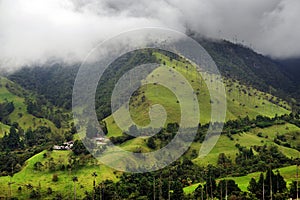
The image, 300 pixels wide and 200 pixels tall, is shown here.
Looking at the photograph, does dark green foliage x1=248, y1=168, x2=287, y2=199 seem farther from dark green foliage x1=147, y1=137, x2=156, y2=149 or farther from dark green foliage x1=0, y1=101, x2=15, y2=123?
dark green foliage x1=0, y1=101, x2=15, y2=123

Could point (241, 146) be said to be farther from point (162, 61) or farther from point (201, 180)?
point (162, 61)


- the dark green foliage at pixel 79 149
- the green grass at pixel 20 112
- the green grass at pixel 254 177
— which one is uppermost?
the green grass at pixel 20 112

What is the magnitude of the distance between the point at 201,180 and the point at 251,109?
7331cm

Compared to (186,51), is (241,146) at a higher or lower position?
lower

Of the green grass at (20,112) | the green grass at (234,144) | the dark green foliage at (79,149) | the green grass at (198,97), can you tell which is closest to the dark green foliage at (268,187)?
the green grass at (234,144)

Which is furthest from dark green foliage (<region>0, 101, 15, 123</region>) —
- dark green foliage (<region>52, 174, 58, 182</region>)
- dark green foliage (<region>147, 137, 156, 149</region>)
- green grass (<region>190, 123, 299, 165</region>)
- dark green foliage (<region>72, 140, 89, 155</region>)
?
green grass (<region>190, 123, 299, 165</region>)

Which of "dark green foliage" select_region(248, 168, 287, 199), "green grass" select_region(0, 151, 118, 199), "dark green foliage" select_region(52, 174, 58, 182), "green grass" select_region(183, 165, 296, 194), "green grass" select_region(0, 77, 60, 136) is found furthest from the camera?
"green grass" select_region(0, 77, 60, 136)

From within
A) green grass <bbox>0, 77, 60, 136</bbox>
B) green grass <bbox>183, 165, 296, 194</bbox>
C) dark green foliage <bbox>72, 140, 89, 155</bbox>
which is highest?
green grass <bbox>0, 77, 60, 136</bbox>

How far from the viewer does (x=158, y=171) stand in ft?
282

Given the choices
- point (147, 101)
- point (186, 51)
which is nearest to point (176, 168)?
point (147, 101)

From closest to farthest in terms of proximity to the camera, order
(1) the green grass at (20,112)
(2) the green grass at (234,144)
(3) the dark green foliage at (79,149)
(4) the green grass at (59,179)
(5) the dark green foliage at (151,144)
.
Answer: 1. (4) the green grass at (59,179)
2. (3) the dark green foliage at (79,149)
3. (2) the green grass at (234,144)
4. (5) the dark green foliage at (151,144)
5. (1) the green grass at (20,112)

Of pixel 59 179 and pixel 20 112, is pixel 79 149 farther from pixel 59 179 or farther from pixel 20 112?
pixel 20 112

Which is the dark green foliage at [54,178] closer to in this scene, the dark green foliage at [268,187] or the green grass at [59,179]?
the green grass at [59,179]

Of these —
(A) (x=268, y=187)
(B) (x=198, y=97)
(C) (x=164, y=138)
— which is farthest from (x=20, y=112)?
(A) (x=268, y=187)
